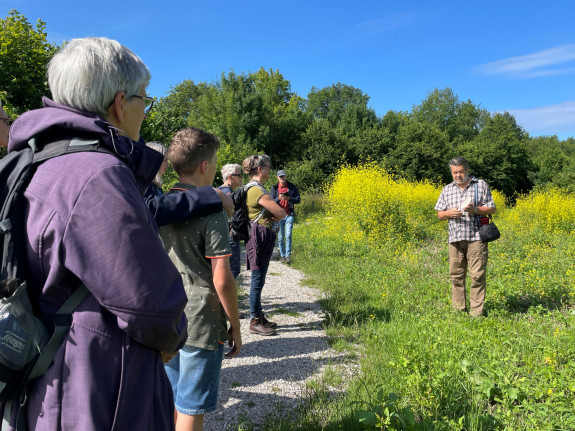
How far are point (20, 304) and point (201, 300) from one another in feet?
4.29

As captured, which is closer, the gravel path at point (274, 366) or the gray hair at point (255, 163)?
the gravel path at point (274, 366)

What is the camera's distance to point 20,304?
1056 millimetres

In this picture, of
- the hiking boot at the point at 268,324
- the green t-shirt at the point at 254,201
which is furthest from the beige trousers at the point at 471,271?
the green t-shirt at the point at 254,201

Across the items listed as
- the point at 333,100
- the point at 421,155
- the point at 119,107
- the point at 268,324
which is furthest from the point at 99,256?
the point at 333,100

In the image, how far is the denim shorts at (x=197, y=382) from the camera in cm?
226

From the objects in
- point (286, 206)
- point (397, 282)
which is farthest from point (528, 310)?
point (286, 206)

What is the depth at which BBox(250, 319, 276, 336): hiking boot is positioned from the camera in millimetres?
5203

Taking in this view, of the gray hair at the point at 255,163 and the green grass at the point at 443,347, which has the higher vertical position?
the gray hair at the point at 255,163

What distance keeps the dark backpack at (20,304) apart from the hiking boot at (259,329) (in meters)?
4.22

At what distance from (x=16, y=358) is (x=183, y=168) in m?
1.58

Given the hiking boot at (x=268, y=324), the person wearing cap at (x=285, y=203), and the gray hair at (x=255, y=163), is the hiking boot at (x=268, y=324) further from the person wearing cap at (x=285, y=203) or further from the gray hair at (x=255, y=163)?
the person wearing cap at (x=285, y=203)

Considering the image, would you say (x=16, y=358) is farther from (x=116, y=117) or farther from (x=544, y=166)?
(x=544, y=166)

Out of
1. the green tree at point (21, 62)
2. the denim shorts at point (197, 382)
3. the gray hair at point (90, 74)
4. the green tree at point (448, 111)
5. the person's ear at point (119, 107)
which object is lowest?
the denim shorts at point (197, 382)

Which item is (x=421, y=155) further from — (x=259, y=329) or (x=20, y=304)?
(x=20, y=304)
